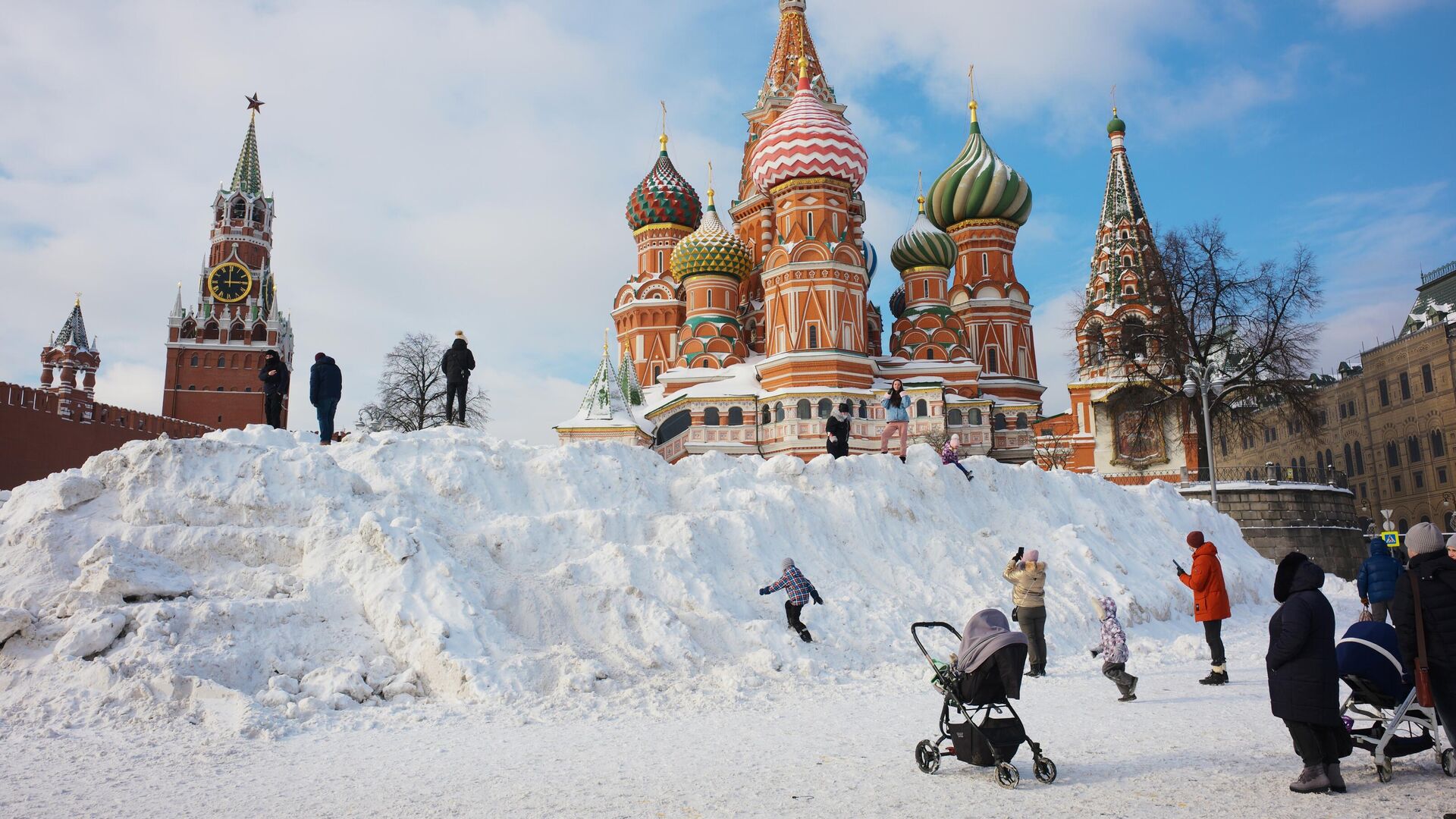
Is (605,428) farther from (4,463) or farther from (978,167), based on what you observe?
(978,167)

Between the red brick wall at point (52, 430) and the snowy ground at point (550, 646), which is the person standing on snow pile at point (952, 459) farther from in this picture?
the red brick wall at point (52, 430)

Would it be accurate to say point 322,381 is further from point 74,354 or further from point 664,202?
point 74,354

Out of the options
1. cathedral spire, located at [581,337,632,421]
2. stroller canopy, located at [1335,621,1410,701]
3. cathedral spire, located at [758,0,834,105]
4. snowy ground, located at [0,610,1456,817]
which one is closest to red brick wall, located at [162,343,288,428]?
cathedral spire, located at [581,337,632,421]

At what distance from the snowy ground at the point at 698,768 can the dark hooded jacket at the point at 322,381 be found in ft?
20.2

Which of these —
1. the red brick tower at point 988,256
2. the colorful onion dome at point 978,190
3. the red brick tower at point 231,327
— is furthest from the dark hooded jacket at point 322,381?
the red brick tower at point 231,327

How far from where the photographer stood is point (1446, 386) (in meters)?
42.0

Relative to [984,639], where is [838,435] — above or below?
above

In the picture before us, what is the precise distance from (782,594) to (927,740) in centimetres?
569

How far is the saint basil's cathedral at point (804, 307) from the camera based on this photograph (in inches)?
1262

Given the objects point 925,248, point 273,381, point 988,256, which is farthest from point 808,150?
point 273,381

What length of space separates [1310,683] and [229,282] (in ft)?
199

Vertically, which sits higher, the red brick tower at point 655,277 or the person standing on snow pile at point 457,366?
the red brick tower at point 655,277

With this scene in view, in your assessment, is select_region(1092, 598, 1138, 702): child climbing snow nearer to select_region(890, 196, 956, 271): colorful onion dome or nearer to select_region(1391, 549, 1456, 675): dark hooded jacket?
select_region(1391, 549, 1456, 675): dark hooded jacket

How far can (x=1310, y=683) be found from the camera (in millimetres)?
5035
